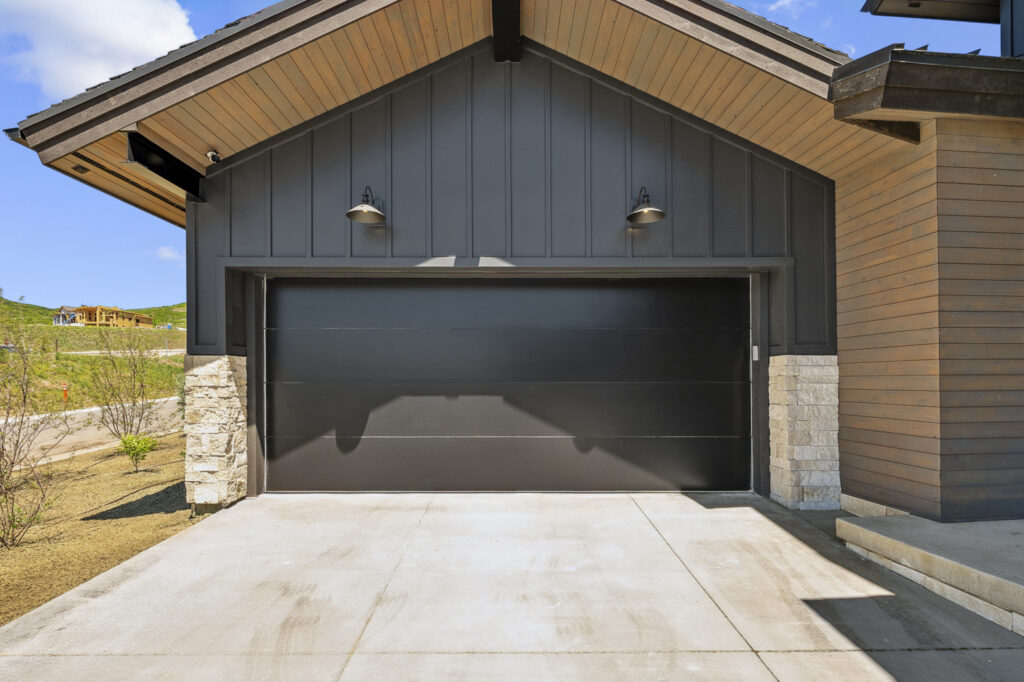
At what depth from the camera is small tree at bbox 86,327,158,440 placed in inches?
328

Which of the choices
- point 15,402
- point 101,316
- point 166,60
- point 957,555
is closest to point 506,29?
point 166,60

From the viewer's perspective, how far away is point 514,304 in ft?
18.2

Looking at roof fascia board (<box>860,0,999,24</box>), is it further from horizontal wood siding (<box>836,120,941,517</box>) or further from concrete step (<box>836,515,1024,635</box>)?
concrete step (<box>836,515,1024,635</box>)

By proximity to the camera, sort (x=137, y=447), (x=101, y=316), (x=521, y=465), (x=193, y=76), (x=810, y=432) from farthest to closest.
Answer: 1. (x=101, y=316)
2. (x=137, y=447)
3. (x=521, y=465)
4. (x=810, y=432)
5. (x=193, y=76)

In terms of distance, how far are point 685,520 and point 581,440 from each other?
4.42ft

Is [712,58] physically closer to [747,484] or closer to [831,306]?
[831,306]

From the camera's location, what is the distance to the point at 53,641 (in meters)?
2.68

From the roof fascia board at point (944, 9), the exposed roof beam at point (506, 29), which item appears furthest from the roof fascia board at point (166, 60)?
the roof fascia board at point (944, 9)

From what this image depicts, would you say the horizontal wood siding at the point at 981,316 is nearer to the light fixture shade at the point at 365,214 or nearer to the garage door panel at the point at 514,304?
the garage door panel at the point at 514,304

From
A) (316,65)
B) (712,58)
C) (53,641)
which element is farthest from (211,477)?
(712,58)

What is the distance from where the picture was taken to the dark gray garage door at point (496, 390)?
545cm

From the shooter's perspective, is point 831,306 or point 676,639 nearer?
point 676,639

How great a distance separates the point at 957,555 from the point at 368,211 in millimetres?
5161

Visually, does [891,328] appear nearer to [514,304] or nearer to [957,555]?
[957,555]
